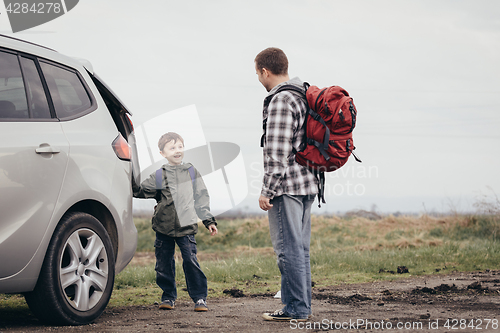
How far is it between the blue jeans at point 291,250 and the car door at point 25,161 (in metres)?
1.78

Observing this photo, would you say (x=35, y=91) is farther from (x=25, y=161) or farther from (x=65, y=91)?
(x=25, y=161)

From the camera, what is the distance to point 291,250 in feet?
14.2

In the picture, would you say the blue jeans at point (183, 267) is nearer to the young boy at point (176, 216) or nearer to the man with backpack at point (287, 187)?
the young boy at point (176, 216)

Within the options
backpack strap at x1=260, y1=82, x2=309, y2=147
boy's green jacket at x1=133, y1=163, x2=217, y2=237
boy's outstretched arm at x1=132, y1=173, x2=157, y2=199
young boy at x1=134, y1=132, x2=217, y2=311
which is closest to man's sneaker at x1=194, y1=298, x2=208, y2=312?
young boy at x1=134, y1=132, x2=217, y2=311

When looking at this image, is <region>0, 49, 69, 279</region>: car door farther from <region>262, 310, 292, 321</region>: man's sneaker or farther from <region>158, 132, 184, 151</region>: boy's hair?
<region>262, 310, 292, 321</region>: man's sneaker

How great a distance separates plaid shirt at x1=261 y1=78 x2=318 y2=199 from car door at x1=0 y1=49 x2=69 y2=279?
64.2 inches

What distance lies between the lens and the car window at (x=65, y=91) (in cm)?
426

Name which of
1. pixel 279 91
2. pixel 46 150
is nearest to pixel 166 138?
pixel 279 91

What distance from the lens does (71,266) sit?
4020 millimetres

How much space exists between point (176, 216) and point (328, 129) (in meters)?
1.79

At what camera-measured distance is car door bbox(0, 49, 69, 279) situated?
359 cm

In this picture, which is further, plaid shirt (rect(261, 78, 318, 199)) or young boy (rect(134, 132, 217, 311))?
young boy (rect(134, 132, 217, 311))

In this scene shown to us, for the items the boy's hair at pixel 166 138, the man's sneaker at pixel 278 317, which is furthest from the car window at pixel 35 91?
the man's sneaker at pixel 278 317

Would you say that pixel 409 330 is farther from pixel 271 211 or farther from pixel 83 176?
pixel 83 176
